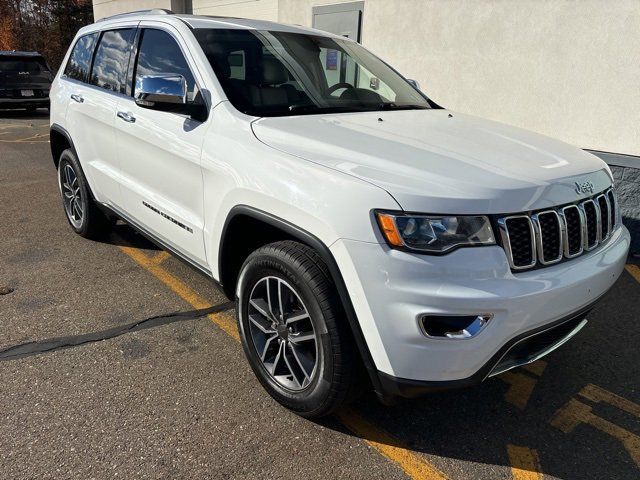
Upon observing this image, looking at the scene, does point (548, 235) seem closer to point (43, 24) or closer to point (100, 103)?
point (100, 103)

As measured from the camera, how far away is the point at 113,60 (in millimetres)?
3908

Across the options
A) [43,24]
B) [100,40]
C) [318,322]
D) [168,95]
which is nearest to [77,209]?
[100,40]

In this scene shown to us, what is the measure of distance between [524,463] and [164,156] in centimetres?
251

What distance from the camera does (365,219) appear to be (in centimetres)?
197

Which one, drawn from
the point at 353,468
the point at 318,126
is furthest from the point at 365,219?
the point at 353,468

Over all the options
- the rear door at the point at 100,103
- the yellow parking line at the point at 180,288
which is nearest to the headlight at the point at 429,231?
Answer: the yellow parking line at the point at 180,288

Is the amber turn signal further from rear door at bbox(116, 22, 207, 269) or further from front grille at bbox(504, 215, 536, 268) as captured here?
rear door at bbox(116, 22, 207, 269)

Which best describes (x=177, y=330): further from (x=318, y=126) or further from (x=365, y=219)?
(x=365, y=219)

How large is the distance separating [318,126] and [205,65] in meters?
0.81

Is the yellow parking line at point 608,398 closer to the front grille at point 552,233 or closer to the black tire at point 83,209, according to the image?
the front grille at point 552,233

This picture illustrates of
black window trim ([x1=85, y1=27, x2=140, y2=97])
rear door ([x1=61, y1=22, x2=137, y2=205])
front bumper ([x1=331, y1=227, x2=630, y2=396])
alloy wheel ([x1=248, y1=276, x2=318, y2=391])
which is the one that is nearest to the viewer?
front bumper ([x1=331, y1=227, x2=630, y2=396])

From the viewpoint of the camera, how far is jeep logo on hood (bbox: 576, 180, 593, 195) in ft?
7.55

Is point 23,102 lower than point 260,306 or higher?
lower

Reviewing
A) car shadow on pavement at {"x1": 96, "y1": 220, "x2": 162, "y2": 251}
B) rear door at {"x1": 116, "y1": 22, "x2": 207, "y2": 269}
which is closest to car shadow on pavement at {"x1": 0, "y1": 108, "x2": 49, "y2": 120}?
car shadow on pavement at {"x1": 96, "y1": 220, "x2": 162, "y2": 251}
